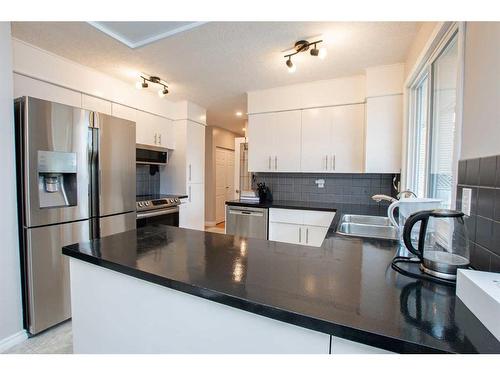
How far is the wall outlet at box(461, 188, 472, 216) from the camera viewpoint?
3.16ft

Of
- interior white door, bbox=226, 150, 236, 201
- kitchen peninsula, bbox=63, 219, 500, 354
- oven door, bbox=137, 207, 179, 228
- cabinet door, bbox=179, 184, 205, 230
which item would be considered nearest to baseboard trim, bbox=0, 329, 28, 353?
kitchen peninsula, bbox=63, 219, 500, 354

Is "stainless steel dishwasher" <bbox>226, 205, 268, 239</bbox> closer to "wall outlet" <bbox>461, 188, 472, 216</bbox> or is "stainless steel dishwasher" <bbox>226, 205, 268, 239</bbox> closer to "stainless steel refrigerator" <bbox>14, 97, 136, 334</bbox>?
"stainless steel refrigerator" <bbox>14, 97, 136, 334</bbox>

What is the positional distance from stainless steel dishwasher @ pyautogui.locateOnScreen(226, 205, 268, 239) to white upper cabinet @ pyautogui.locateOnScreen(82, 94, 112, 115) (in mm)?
1811

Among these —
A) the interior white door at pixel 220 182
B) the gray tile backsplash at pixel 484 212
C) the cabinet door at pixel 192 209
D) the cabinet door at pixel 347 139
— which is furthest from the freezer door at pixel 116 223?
the interior white door at pixel 220 182

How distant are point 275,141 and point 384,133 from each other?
128 centimetres

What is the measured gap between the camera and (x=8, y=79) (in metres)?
1.66

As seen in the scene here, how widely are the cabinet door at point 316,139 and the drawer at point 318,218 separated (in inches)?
22.3

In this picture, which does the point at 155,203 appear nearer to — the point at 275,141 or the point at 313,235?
the point at 275,141

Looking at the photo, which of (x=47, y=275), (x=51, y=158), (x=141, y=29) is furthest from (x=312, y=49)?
(x=47, y=275)

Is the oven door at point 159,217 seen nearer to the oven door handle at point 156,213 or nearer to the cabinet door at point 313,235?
the oven door handle at point 156,213

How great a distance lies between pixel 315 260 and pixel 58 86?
2757mm

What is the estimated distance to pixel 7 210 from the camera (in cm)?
167
